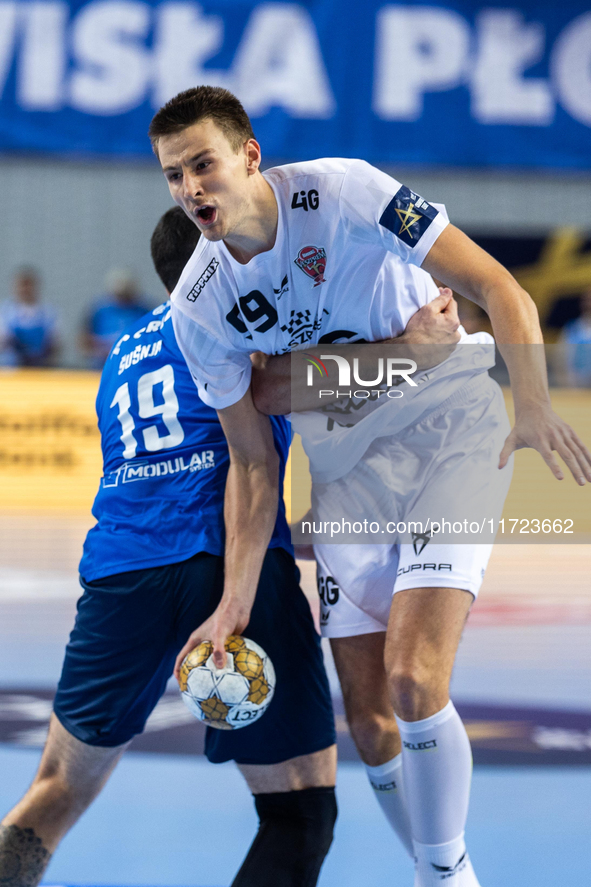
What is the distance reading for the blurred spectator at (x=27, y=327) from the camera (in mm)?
11961

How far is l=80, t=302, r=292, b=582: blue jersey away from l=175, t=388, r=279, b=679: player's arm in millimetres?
83

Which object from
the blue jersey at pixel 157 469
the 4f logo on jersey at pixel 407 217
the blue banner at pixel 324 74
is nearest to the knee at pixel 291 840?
the blue jersey at pixel 157 469

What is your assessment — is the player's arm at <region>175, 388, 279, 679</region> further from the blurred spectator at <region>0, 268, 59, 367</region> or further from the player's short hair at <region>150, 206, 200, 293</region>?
the blurred spectator at <region>0, 268, 59, 367</region>

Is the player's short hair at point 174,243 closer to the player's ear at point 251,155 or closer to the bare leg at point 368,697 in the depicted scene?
the player's ear at point 251,155

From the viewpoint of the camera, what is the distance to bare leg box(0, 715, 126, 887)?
2.76 metres

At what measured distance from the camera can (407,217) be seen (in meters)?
2.61

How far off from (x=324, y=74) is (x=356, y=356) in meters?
10.7

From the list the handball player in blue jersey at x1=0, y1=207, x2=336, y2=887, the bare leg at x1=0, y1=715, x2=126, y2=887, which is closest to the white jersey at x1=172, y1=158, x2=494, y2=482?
the handball player in blue jersey at x1=0, y1=207, x2=336, y2=887

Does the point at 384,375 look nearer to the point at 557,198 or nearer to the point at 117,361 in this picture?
the point at 117,361

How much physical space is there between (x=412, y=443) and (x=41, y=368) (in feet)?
27.9

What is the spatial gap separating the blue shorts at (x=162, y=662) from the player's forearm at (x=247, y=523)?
0.09m

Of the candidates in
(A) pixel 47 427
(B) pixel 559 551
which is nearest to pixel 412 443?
(B) pixel 559 551

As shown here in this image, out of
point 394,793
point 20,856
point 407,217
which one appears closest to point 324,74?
point 407,217

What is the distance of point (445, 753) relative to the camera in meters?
2.63
